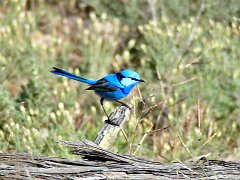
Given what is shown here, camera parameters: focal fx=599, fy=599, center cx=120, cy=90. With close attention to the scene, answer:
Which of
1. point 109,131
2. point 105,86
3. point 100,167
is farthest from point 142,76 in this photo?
point 100,167

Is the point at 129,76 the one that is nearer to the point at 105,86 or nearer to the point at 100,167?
the point at 105,86

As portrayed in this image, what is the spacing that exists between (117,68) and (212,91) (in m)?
1.19

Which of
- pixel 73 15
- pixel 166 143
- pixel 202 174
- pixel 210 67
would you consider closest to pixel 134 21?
pixel 73 15

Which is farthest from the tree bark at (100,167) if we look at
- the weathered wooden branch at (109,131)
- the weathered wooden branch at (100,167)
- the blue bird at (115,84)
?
the blue bird at (115,84)

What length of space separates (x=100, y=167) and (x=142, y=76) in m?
3.63

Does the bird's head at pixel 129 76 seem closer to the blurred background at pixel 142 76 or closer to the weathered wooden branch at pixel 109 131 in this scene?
the blurred background at pixel 142 76

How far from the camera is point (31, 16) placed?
24.3 ft

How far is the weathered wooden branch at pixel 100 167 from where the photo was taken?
325 centimetres

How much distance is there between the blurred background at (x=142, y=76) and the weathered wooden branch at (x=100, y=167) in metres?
1.01

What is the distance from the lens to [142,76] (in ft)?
22.7

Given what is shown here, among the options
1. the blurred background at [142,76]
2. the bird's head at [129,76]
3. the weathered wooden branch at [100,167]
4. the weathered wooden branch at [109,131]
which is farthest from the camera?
the blurred background at [142,76]

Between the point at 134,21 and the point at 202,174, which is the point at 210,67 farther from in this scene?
the point at 202,174

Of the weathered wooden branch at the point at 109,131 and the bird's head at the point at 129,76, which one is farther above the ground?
the bird's head at the point at 129,76

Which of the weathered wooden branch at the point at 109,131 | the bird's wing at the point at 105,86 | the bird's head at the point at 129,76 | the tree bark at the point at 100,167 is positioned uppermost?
the bird's head at the point at 129,76
